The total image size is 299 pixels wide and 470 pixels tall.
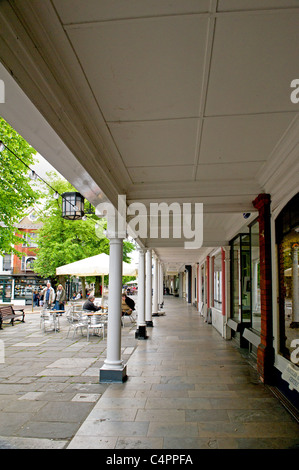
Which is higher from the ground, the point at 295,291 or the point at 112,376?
the point at 295,291

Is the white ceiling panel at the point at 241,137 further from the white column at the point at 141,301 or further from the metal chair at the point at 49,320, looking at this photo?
the metal chair at the point at 49,320

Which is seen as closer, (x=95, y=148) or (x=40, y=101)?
(x=40, y=101)

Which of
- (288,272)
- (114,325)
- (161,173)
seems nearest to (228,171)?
(161,173)

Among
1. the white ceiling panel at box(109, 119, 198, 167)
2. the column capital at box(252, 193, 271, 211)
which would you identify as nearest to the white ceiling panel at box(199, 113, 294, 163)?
the white ceiling panel at box(109, 119, 198, 167)

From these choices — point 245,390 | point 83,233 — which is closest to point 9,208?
point 245,390

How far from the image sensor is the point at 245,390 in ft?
16.7

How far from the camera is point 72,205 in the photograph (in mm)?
8453

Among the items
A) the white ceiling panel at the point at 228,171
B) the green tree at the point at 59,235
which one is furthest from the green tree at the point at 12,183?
the green tree at the point at 59,235

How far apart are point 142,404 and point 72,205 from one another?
17.1ft

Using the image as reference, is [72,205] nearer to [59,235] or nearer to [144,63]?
[144,63]

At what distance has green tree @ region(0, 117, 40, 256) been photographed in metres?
10.1

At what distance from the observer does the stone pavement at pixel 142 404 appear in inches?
138

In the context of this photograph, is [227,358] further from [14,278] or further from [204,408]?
[14,278]

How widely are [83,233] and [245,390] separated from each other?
737 inches
